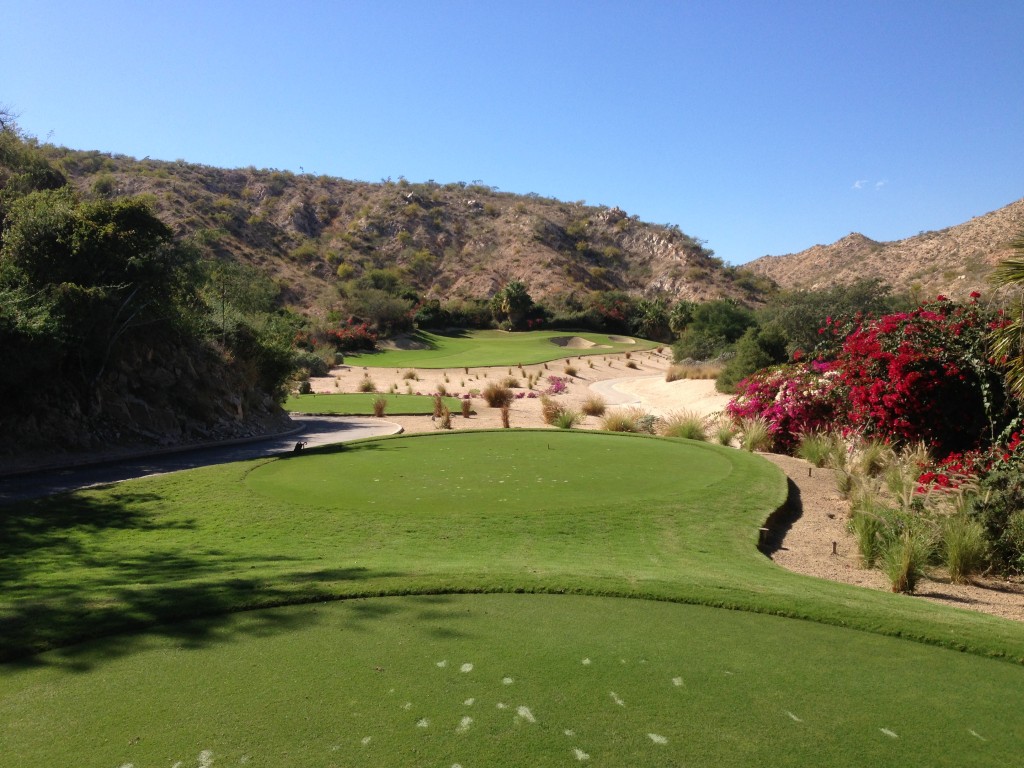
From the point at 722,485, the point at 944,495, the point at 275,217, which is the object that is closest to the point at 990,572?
the point at 944,495

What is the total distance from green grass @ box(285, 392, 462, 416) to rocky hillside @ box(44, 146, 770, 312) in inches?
1451

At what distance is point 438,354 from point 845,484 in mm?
44154

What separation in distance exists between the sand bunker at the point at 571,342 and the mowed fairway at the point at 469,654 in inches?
2190

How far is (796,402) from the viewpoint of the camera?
1684 cm

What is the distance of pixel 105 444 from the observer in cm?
1587

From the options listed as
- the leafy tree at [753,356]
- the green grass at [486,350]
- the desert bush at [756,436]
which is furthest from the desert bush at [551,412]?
the green grass at [486,350]

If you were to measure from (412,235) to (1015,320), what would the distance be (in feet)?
292

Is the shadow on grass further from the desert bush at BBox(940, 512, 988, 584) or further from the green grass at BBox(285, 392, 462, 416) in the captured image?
the green grass at BBox(285, 392, 462, 416)

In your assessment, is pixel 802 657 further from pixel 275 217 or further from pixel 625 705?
pixel 275 217

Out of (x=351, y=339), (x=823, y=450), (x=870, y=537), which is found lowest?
(x=870, y=537)

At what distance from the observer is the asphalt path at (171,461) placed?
12125mm

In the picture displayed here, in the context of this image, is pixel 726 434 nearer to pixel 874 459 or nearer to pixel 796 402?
pixel 796 402

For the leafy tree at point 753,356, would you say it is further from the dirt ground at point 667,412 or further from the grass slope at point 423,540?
the grass slope at point 423,540

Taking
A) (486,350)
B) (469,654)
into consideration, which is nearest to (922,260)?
(486,350)
